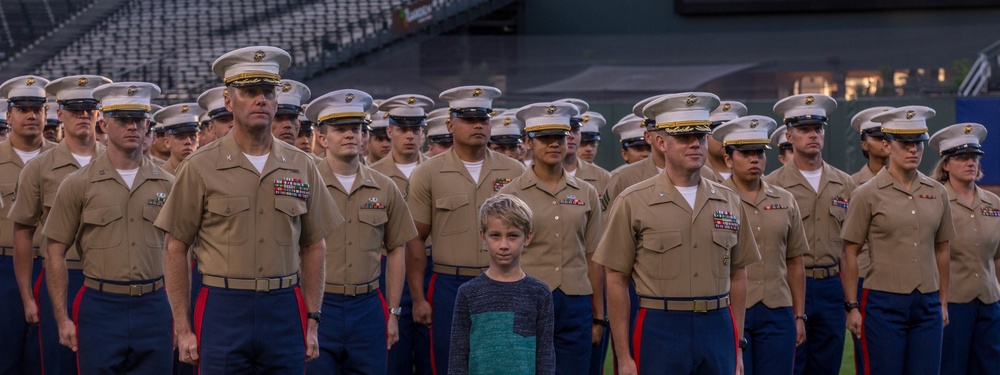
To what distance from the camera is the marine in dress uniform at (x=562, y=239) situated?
761 cm

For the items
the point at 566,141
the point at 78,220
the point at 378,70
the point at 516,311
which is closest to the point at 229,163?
the point at 516,311

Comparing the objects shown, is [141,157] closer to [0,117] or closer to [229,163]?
[229,163]

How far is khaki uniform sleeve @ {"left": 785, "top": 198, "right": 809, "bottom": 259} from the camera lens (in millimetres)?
7922

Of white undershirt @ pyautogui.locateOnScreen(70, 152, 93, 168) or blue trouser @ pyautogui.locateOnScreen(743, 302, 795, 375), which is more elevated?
white undershirt @ pyautogui.locateOnScreen(70, 152, 93, 168)

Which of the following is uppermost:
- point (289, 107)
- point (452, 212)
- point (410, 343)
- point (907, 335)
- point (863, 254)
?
point (289, 107)

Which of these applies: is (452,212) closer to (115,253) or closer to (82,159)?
(115,253)

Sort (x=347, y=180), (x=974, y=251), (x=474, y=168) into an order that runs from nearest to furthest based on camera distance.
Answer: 1. (x=347, y=180)
2. (x=474, y=168)
3. (x=974, y=251)

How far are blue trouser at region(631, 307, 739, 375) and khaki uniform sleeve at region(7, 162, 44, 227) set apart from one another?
151 inches

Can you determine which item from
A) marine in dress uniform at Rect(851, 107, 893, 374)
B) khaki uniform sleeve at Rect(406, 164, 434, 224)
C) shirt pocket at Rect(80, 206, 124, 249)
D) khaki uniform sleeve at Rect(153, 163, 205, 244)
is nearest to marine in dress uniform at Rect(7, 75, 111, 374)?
shirt pocket at Rect(80, 206, 124, 249)

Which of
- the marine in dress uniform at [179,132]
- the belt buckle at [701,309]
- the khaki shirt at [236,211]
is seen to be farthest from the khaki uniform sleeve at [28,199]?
the belt buckle at [701,309]

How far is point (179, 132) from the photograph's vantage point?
9.20m

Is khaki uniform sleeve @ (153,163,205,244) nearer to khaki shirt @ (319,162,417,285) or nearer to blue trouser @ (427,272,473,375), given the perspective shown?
khaki shirt @ (319,162,417,285)

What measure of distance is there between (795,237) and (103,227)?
4045 mm

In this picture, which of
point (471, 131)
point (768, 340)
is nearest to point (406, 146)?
point (471, 131)
